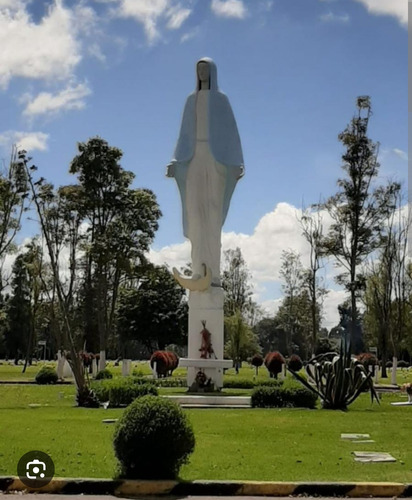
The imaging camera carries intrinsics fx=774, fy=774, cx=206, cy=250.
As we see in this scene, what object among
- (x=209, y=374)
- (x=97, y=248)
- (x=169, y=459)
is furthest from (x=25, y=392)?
(x=169, y=459)

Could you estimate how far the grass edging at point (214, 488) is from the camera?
876 cm

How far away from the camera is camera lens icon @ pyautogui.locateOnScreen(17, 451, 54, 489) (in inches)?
352

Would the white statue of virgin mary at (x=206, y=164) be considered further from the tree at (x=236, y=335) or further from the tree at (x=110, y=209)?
the tree at (x=236, y=335)

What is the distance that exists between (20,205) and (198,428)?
27771mm

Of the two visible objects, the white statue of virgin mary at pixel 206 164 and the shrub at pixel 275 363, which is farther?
the shrub at pixel 275 363

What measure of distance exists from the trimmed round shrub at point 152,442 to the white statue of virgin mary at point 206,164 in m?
18.5

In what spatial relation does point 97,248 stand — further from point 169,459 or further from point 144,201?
point 169,459

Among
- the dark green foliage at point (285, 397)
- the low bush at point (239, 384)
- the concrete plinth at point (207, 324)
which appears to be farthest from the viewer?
the low bush at point (239, 384)

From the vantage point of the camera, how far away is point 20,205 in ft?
133

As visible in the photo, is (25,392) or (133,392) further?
(25,392)

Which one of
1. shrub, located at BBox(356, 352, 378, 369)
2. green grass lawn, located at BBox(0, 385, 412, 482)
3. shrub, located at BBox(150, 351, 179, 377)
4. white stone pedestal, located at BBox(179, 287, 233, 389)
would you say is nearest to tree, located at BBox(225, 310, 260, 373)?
shrub, located at BBox(150, 351, 179, 377)

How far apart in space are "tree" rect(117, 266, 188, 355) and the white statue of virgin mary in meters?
37.0

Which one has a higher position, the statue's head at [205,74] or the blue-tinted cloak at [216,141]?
the statue's head at [205,74]

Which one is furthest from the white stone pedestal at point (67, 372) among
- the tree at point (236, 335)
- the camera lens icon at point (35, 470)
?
the camera lens icon at point (35, 470)
